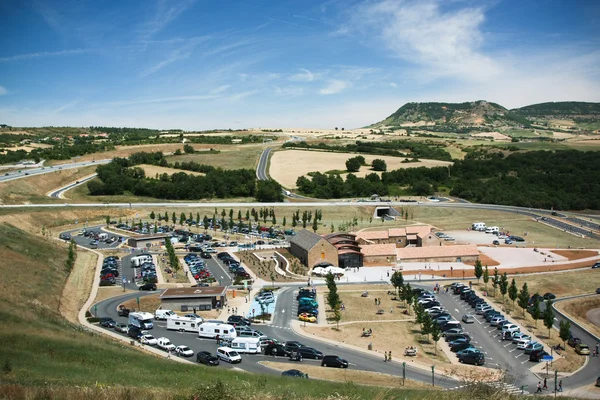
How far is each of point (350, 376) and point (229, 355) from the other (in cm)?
736

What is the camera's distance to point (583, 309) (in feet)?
161

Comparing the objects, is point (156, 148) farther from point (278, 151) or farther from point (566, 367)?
point (566, 367)

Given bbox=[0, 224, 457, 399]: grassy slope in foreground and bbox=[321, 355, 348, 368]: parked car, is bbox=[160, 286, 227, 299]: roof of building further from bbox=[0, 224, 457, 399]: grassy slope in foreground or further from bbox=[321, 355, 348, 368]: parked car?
bbox=[321, 355, 348, 368]: parked car

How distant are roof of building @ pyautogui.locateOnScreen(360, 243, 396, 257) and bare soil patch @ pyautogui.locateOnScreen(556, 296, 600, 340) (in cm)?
2051

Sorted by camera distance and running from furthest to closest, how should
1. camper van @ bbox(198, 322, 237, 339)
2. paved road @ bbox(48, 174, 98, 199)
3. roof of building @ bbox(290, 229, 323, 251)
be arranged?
paved road @ bbox(48, 174, 98, 199), roof of building @ bbox(290, 229, 323, 251), camper van @ bbox(198, 322, 237, 339)

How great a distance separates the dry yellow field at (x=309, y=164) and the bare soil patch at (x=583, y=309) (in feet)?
250

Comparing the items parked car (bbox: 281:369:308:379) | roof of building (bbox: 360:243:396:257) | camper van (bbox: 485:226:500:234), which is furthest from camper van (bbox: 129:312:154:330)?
camper van (bbox: 485:226:500:234)

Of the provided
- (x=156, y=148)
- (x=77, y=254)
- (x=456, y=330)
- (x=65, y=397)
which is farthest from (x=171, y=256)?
(x=156, y=148)

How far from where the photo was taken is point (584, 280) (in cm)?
5572

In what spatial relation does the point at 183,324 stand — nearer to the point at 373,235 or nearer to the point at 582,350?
the point at 582,350

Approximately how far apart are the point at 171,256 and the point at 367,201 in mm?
54956

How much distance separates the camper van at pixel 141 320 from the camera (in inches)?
1462

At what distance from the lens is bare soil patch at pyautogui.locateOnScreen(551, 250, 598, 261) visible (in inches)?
2569

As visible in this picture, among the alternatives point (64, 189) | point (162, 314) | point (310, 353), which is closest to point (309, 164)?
point (64, 189)
